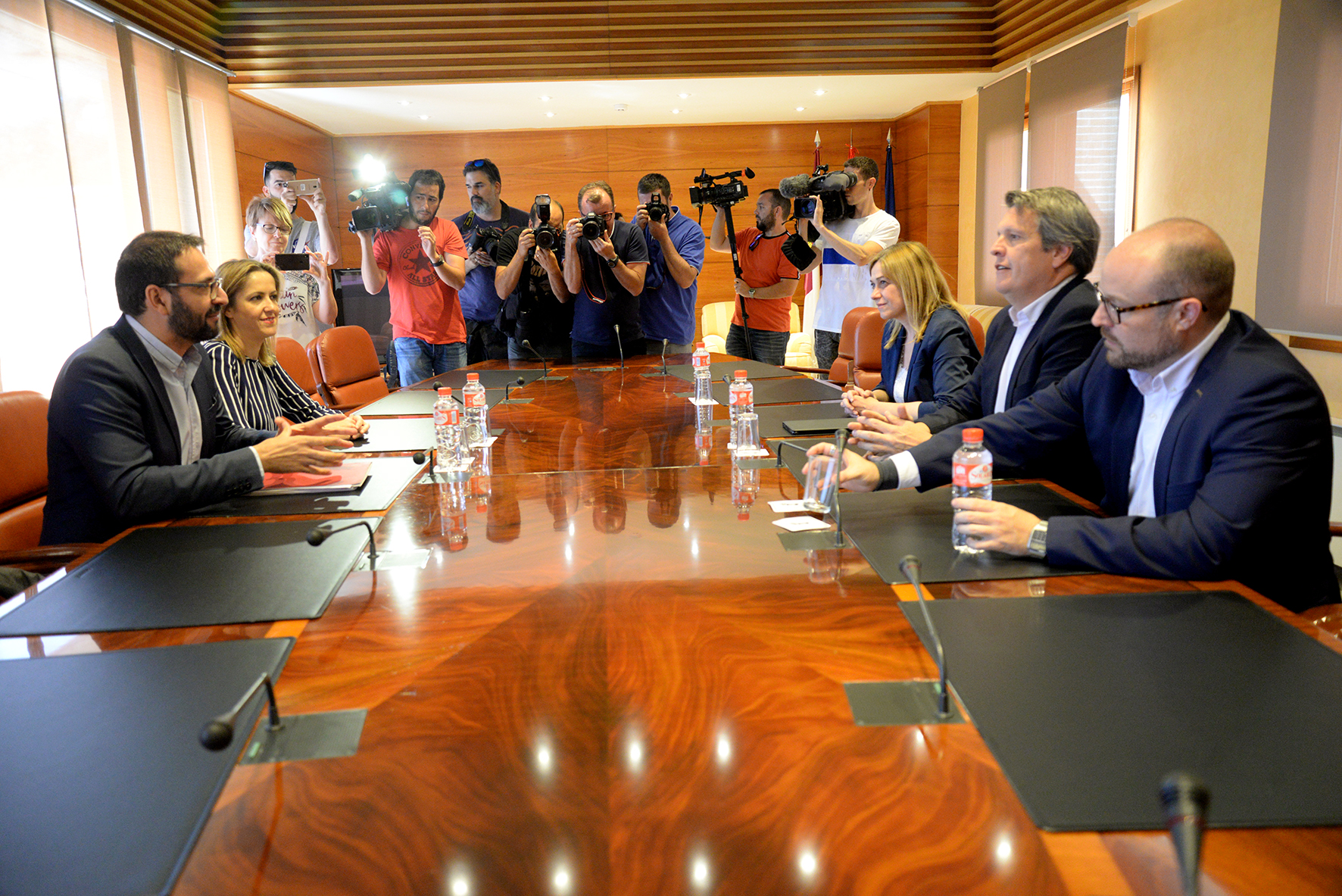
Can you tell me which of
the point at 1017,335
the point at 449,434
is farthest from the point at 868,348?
the point at 449,434

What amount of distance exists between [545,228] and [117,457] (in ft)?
9.29

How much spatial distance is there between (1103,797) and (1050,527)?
653mm

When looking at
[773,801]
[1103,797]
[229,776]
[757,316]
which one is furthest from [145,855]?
[757,316]

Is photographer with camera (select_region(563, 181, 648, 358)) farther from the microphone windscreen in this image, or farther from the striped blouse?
the striped blouse

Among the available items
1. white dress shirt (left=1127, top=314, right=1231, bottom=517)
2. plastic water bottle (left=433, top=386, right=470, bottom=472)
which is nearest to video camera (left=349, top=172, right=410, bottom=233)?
plastic water bottle (left=433, top=386, right=470, bottom=472)

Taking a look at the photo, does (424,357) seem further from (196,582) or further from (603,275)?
(196,582)

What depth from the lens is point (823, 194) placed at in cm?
468

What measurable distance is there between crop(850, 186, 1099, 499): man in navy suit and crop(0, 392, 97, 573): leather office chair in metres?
1.98

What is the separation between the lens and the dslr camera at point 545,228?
4.41 m

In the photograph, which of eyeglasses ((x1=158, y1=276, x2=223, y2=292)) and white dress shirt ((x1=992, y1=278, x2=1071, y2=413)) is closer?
eyeglasses ((x1=158, y1=276, x2=223, y2=292))

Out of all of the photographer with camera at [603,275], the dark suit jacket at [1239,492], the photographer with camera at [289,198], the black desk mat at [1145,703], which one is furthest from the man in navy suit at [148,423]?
the photographer with camera at [289,198]

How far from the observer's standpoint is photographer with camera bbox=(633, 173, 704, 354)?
4676 mm

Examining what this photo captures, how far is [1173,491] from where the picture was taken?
5.15 feet

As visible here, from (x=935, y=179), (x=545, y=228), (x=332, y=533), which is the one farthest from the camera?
(x=935, y=179)
